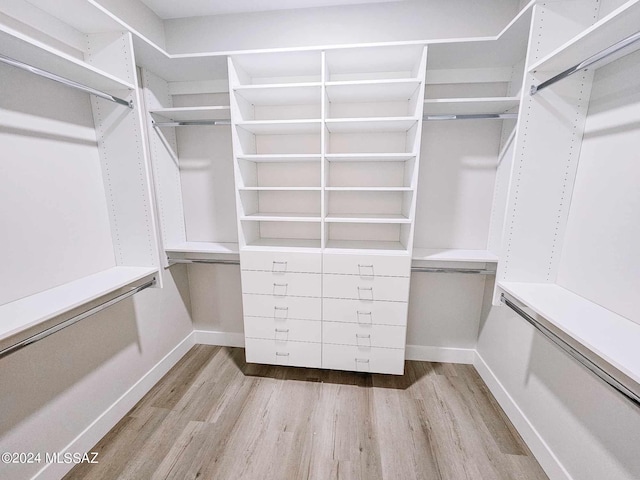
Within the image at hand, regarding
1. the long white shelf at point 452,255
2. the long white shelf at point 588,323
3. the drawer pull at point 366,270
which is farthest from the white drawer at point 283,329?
the long white shelf at point 588,323

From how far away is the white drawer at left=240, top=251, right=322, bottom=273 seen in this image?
6.22 feet

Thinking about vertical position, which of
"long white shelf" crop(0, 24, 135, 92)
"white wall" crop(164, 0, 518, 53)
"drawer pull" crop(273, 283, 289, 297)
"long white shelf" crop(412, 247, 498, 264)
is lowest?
"drawer pull" crop(273, 283, 289, 297)

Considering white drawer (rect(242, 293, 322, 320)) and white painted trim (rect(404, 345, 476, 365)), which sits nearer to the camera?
white drawer (rect(242, 293, 322, 320))

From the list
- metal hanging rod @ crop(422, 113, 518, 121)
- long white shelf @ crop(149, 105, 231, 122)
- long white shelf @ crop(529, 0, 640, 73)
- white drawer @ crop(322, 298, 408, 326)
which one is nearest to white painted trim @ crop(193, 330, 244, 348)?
white drawer @ crop(322, 298, 408, 326)

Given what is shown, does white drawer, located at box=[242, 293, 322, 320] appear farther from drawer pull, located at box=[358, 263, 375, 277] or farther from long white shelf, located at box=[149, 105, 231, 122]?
long white shelf, located at box=[149, 105, 231, 122]

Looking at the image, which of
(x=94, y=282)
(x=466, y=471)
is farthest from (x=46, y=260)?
(x=466, y=471)

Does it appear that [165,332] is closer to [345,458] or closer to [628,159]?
[345,458]

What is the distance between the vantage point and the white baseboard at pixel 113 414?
1386 mm

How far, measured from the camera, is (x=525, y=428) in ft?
5.32

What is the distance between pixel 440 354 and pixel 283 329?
139cm

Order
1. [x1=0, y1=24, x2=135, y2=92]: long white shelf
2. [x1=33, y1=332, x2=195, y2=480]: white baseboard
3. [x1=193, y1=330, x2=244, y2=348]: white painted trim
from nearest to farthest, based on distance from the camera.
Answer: [x1=0, y1=24, x2=135, y2=92]: long white shelf → [x1=33, y1=332, x2=195, y2=480]: white baseboard → [x1=193, y1=330, x2=244, y2=348]: white painted trim

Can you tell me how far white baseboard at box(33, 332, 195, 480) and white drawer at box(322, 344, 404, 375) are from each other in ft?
4.26

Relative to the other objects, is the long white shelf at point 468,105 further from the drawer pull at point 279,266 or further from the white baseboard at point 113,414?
the white baseboard at point 113,414

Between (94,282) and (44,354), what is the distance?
1.26 ft
